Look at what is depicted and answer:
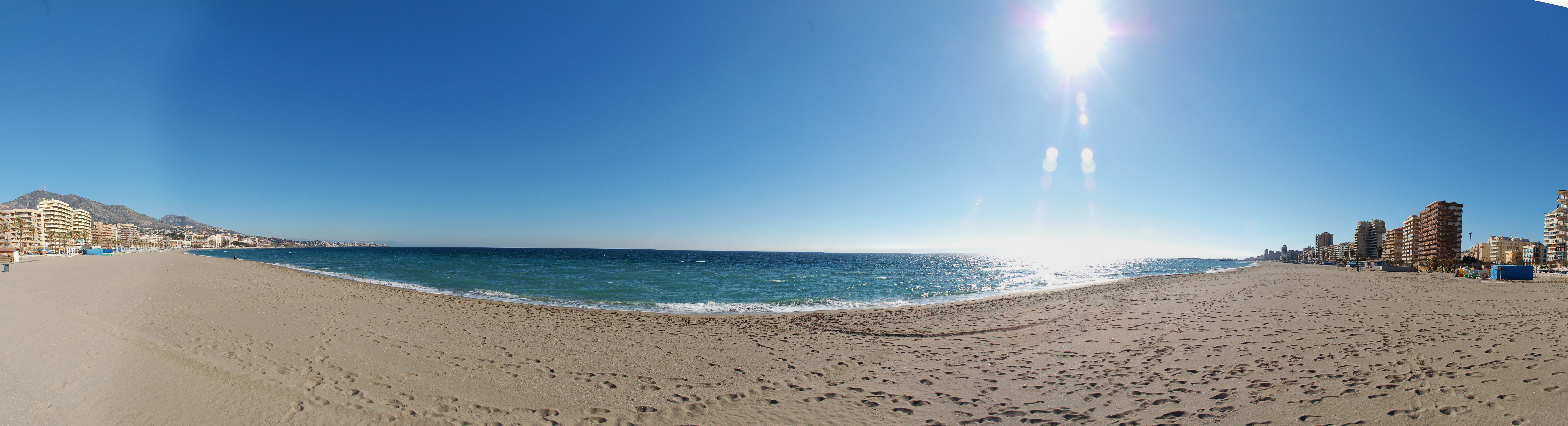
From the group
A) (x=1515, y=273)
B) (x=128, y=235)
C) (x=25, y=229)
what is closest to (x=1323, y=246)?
(x=1515, y=273)

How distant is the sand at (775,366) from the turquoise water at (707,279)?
480cm

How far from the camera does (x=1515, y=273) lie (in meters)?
27.4

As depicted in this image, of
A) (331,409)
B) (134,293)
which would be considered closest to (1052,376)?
(331,409)

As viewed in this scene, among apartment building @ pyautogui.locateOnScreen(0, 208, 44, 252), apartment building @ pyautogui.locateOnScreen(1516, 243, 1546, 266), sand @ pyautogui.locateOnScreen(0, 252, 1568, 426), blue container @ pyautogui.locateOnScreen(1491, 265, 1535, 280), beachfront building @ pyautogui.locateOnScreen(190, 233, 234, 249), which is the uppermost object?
apartment building @ pyautogui.locateOnScreen(1516, 243, 1546, 266)

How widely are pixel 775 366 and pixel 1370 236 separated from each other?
189 meters

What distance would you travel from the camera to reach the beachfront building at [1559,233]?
2007 inches

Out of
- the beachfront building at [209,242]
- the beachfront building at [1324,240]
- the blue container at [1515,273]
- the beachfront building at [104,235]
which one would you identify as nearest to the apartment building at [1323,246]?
the beachfront building at [1324,240]

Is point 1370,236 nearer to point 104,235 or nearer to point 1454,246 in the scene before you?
point 1454,246

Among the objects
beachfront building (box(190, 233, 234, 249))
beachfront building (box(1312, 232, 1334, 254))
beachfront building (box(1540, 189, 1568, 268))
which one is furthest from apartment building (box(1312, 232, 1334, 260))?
beachfront building (box(190, 233, 234, 249))

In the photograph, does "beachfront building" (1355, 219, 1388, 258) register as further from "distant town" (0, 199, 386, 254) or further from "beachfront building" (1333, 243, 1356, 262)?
"distant town" (0, 199, 386, 254)

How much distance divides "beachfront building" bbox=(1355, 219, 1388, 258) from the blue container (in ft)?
451

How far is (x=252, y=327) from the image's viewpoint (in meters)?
9.98

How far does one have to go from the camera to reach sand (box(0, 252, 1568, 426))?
524 centimetres

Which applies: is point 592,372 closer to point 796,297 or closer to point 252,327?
point 252,327
